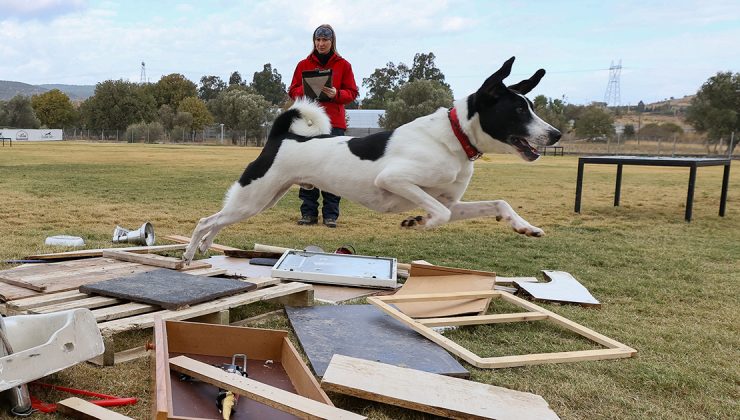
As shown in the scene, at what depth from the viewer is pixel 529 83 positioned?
13.3 feet

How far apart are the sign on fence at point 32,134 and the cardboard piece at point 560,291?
53274 millimetres

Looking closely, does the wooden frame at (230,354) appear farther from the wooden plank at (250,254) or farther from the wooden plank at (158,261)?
the wooden plank at (250,254)

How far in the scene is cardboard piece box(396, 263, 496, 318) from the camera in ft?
12.8

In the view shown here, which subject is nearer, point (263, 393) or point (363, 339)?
point (263, 393)

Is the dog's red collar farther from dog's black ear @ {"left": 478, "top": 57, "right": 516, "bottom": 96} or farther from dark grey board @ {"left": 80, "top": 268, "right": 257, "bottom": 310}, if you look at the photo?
dark grey board @ {"left": 80, "top": 268, "right": 257, "bottom": 310}

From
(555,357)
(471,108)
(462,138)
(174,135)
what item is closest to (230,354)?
(555,357)

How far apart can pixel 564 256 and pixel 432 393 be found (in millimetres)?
4227

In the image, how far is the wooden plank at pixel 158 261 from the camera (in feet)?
14.3

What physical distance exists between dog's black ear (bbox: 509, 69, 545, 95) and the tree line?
41.6m

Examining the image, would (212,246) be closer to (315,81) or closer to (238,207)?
(238,207)

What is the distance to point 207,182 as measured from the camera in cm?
1342

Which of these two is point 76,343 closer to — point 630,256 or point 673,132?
point 630,256

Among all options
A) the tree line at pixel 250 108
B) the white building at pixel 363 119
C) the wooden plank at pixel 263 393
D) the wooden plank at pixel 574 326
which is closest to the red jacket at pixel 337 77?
the wooden plank at pixel 574 326

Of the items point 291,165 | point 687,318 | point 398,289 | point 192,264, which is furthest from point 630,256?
point 192,264
